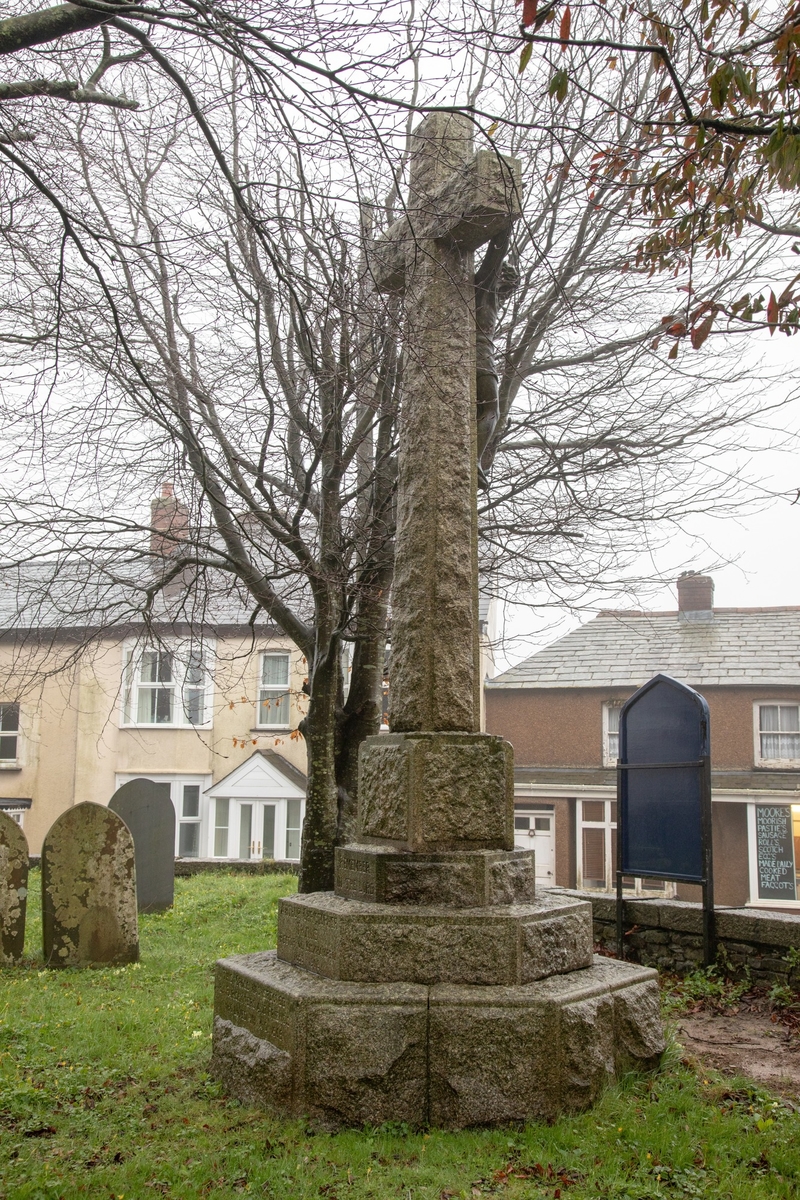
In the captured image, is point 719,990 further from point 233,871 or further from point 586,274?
point 233,871

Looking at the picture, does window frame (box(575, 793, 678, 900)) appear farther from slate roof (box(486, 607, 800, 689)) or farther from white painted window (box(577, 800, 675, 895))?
slate roof (box(486, 607, 800, 689))

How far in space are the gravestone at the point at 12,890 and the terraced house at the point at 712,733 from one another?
541 inches

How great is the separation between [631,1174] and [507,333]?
7.32 meters

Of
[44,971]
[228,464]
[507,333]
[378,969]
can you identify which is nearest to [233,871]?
[44,971]

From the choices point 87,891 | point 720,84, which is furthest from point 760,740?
point 720,84

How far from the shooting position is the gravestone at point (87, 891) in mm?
7746

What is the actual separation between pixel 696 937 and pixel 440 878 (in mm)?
3220

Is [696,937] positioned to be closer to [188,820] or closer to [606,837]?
[606,837]

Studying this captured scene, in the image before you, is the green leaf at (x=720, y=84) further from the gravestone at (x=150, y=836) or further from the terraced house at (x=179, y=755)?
the terraced house at (x=179, y=755)

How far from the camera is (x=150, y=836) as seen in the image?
1106 centimetres

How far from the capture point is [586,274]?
28.6ft

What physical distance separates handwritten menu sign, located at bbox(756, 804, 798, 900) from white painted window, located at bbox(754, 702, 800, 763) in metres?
1.27

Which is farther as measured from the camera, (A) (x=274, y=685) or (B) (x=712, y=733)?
(A) (x=274, y=685)

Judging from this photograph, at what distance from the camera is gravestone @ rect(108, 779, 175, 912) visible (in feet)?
35.7
